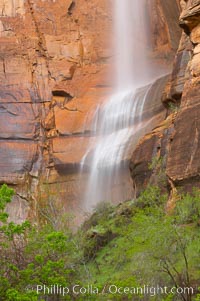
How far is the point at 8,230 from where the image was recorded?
1119 centimetres

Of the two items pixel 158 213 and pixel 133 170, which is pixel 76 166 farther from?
pixel 158 213

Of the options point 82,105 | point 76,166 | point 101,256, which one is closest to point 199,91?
point 101,256

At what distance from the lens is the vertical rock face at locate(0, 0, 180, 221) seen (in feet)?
95.8

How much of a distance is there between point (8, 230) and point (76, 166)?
16.8m

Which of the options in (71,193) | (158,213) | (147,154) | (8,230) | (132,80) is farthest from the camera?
(132,80)

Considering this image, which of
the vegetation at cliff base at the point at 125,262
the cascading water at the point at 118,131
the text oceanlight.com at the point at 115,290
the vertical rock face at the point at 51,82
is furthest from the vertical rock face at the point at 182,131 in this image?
the vertical rock face at the point at 51,82

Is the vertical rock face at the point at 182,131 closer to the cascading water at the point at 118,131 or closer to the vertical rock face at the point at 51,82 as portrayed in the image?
the cascading water at the point at 118,131

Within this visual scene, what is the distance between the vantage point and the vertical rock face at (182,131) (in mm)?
16562

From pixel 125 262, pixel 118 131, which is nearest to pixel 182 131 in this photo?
pixel 125 262

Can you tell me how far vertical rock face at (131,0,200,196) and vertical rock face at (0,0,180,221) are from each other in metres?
7.08

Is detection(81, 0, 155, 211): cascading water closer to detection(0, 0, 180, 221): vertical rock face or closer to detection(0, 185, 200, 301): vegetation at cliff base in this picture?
detection(0, 0, 180, 221): vertical rock face

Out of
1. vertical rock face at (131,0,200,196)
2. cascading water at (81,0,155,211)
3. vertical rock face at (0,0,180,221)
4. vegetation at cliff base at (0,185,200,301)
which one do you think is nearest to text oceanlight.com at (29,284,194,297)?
vegetation at cliff base at (0,185,200,301)

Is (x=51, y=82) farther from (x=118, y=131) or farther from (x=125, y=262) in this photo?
(x=125, y=262)

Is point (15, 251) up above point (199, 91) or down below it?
below
